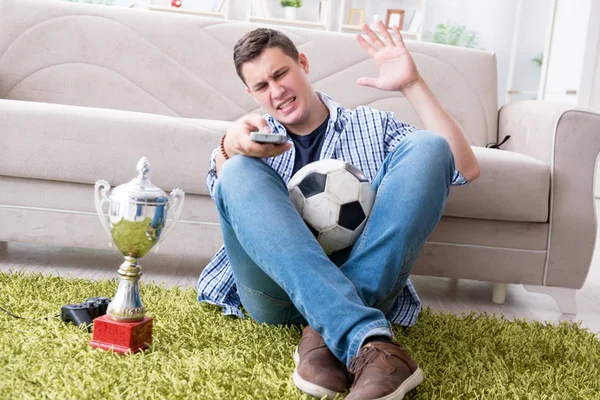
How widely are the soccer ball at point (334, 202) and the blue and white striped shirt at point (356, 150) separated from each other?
0.63ft

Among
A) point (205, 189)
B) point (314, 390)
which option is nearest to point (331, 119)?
point (205, 189)

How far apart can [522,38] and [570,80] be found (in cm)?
82

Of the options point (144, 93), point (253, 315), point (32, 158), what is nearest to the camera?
point (253, 315)

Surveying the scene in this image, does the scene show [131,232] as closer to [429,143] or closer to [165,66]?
[429,143]

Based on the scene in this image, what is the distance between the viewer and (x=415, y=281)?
7.35ft

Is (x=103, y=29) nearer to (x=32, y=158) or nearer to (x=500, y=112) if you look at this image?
(x=32, y=158)

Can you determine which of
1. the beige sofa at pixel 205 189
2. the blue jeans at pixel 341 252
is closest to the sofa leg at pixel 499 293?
the beige sofa at pixel 205 189

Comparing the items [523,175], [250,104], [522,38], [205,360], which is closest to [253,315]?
[205,360]

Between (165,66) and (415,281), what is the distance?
4.21 ft

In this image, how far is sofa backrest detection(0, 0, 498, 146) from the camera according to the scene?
90.5 inches

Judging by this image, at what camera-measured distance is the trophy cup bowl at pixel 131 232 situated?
108 cm

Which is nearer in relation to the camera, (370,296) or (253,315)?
(370,296)

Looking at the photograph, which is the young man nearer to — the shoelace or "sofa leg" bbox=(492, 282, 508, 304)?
the shoelace

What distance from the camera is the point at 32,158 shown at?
1777 millimetres
